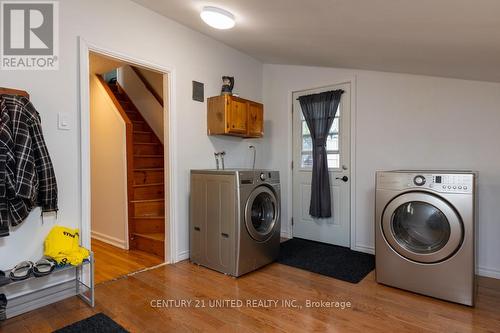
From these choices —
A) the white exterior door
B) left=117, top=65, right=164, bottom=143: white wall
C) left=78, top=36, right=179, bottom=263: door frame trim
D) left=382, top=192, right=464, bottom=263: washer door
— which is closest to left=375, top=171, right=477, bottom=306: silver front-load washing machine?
left=382, top=192, right=464, bottom=263: washer door

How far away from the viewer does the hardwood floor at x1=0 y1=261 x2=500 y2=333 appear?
6.10 ft

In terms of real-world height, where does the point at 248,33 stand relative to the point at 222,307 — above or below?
above

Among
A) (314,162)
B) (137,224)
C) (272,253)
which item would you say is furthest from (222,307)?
(314,162)

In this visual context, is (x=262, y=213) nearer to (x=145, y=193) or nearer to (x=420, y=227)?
(x=420, y=227)

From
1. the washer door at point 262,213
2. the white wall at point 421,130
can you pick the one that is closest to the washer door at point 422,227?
the white wall at point 421,130

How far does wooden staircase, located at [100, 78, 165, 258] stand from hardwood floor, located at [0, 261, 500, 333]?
0.83 meters

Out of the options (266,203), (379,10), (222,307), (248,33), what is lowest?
(222,307)

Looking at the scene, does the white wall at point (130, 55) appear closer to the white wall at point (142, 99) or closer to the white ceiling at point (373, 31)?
the white ceiling at point (373, 31)

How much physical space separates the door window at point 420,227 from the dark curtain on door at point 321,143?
1226 mm

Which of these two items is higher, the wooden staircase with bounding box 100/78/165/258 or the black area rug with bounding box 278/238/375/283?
the wooden staircase with bounding box 100/78/165/258

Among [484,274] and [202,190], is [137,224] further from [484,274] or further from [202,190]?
[484,274]

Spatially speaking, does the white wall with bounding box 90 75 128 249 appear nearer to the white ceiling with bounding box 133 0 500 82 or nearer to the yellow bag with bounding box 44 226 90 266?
the yellow bag with bounding box 44 226 90 266

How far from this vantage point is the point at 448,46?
76.8 inches

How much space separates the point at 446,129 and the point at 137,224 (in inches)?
136
